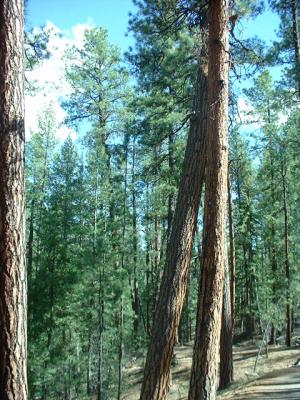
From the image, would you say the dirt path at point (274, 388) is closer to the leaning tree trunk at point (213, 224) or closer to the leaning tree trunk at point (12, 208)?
the leaning tree trunk at point (213, 224)

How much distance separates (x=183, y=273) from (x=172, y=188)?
10.2 m

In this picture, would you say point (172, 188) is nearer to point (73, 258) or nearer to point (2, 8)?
point (73, 258)

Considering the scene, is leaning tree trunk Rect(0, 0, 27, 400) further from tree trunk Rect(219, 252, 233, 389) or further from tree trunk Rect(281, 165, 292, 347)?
tree trunk Rect(281, 165, 292, 347)

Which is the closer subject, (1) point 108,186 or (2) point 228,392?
(2) point 228,392

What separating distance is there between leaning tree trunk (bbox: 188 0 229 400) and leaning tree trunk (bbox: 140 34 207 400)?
4.28ft

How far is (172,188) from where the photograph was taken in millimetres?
17438

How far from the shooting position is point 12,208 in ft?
15.9

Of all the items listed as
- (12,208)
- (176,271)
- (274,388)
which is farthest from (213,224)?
(274,388)

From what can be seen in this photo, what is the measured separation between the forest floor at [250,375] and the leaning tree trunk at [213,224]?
5.24m

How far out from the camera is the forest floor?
36.0 ft

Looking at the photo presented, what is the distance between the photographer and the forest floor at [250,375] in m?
11.0

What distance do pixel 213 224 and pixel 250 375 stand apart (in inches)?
392

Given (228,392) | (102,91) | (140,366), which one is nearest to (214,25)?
(228,392)

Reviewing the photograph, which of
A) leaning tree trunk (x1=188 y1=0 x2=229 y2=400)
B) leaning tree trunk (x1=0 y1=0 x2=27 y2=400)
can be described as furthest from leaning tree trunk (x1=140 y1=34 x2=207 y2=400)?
leaning tree trunk (x1=0 y1=0 x2=27 y2=400)
